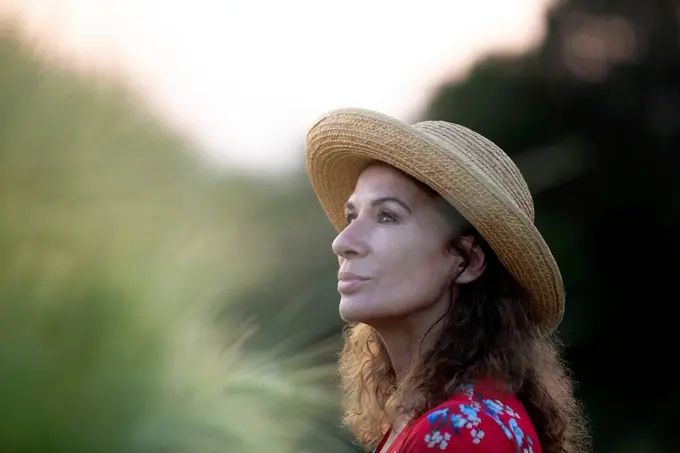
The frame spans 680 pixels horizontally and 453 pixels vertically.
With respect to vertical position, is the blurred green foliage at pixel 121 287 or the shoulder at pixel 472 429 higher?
the blurred green foliage at pixel 121 287

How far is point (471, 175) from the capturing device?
4.21 feet

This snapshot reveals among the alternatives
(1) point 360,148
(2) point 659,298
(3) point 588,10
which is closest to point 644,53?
(3) point 588,10

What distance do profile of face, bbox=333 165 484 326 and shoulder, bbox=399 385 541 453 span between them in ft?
0.54

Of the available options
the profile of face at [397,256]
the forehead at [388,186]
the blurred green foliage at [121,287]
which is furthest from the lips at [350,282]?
the blurred green foliage at [121,287]

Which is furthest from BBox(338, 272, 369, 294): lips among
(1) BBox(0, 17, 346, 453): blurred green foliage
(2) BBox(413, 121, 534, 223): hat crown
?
(1) BBox(0, 17, 346, 453): blurred green foliage

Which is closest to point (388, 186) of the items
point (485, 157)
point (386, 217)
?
point (386, 217)

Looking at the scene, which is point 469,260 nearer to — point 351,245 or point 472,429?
point 351,245

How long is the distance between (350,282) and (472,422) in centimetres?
28

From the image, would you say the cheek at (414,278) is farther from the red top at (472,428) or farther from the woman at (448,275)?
the red top at (472,428)

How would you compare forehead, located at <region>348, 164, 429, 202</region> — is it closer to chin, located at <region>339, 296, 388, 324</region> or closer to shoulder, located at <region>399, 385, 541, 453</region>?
chin, located at <region>339, 296, 388, 324</region>

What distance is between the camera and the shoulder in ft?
3.69

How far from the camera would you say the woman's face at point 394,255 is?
1.31 meters

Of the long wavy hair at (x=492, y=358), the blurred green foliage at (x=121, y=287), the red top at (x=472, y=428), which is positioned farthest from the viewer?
the blurred green foliage at (x=121, y=287)

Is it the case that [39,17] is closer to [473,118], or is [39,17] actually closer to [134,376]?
[134,376]
